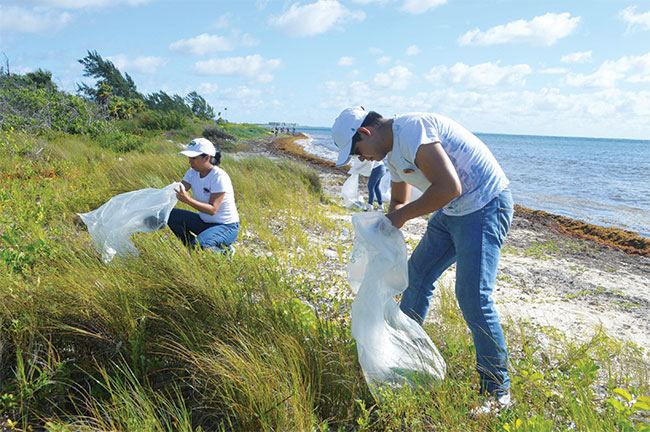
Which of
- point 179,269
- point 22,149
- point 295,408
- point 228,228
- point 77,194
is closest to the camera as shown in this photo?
point 295,408

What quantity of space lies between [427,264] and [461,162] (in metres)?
0.65

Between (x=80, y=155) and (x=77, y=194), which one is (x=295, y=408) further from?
(x=80, y=155)

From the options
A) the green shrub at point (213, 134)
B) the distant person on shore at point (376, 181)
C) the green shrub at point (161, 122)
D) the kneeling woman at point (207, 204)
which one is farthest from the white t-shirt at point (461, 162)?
the green shrub at point (161, 122)

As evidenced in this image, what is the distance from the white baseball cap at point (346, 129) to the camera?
1931mm

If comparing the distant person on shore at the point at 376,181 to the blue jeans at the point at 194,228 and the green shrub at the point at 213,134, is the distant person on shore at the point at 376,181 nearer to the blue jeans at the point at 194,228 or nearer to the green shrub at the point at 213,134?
the blue jeans at the point at 194,228

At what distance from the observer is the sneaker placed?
1788mm

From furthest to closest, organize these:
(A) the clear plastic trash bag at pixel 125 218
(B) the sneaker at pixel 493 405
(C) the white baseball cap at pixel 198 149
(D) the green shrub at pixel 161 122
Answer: (D) the green shrub at pixel 161 122, (C) the white baseball cap at pixel 198 149, (A) the clear plastic trash bag at pixel 125 218, (B) the sneaker at pixel 493 405

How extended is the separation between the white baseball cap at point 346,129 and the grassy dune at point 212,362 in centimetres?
92

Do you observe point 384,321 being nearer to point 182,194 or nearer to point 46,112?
point 182,194

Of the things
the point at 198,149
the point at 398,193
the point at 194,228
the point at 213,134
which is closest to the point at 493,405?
the point at 398,193

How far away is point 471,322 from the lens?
78.0 inches

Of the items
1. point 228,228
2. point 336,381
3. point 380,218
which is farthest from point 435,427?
point 228,228

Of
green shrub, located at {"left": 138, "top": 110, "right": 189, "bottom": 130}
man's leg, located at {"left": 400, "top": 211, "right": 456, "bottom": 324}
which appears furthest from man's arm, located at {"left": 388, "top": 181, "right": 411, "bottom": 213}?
Answer: green shrub, located at {"left": 138, "top": 110, "right": 189, "bottom": 130}

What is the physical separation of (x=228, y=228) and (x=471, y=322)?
8.30ft
